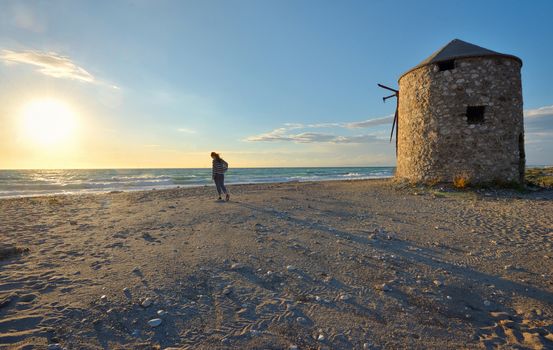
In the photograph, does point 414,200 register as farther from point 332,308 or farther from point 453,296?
point 332,308

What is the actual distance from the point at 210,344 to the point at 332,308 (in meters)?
1.42

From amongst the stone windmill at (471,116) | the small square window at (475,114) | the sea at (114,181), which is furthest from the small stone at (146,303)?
the sea at (114,181)

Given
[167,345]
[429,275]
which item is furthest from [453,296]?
[167,345]

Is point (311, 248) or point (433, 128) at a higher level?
point (433, 128)

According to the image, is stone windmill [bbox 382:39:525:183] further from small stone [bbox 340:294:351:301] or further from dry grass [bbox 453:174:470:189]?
small stone [bbox 340:294:351:301]

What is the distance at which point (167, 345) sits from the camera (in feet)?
8.86

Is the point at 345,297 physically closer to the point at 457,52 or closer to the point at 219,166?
the point at 219,166

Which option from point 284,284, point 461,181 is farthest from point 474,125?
point 284,284

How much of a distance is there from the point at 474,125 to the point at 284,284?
11.8m

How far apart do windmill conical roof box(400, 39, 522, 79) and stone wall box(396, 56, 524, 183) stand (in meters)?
0.20

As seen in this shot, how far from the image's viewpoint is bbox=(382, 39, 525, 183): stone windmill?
37.9 ft

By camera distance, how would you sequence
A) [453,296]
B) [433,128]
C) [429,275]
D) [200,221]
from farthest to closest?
[433,128] < [200,221] < [429,275] < [453,296]

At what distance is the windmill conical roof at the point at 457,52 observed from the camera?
38.0ft

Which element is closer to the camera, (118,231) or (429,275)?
(429,275)
